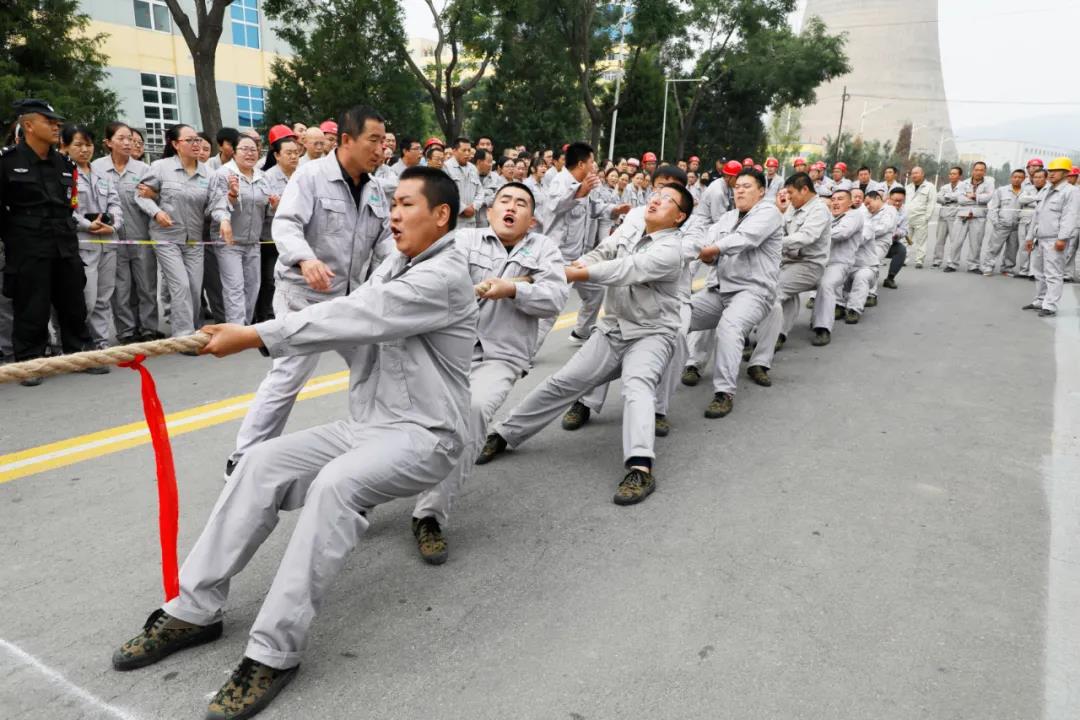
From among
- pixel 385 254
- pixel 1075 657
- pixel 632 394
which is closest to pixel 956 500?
pixel 1075 657

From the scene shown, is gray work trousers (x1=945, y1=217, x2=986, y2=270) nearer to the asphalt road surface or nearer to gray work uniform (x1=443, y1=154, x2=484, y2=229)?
gray work uniform (x1=443, y1=154, x2=484, y2=229)

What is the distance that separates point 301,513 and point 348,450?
0.29 meters

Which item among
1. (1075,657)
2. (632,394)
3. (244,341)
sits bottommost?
(1075,657)

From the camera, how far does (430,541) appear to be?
129 inches

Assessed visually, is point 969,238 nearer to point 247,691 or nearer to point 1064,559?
point 1064,559

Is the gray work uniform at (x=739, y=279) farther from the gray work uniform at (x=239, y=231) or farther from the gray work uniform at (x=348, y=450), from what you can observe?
the gray work uniform at (x=239, y=231)

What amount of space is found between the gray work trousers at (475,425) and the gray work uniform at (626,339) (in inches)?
14.8

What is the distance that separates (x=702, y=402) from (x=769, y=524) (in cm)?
210

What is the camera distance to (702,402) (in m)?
5.70

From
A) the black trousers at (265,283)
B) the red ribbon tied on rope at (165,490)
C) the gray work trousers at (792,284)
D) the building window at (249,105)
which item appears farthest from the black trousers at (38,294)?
the building window at (249,105)

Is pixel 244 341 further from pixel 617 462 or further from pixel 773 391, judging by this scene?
pixel 773 391

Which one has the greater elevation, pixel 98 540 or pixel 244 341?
pixel 244 341

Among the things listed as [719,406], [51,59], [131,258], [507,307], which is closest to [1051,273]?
Answer: [719,406]

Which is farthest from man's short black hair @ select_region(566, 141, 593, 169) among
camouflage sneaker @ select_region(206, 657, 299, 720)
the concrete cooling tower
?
the concrete cooling tower
